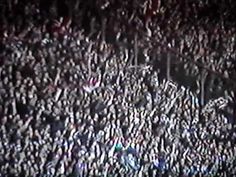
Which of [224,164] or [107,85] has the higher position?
[107,85]

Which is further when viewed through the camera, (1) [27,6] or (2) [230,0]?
(2) [230,0]

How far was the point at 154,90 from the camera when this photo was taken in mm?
915

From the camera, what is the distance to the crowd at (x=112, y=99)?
84 centimetres

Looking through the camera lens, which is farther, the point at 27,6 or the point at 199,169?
the point at 199,169

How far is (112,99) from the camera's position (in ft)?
2.93

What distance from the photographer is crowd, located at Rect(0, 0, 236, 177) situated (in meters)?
0.84

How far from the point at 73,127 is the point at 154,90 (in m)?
0.19

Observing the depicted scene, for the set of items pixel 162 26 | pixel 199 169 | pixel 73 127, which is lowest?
pixel 199 169

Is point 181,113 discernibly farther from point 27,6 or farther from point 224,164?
point 27,6

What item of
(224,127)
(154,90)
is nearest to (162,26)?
(154,90)

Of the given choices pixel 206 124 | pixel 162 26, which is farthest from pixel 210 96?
pixel 162 26

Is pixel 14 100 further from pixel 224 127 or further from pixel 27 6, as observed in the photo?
pixel 224 127

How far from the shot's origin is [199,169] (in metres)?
0.95

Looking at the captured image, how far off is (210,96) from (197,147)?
0.11m
